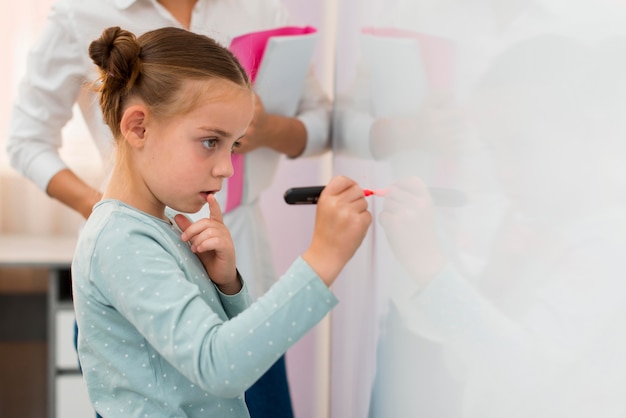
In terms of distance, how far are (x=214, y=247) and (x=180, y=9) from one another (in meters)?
0.54

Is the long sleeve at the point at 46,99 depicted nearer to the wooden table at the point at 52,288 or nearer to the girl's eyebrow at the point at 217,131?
the girl's eyebrow at the point at 217,131

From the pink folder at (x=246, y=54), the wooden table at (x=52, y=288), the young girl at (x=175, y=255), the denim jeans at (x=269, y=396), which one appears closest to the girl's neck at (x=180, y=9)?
the pink folder at (x=246, y=54)

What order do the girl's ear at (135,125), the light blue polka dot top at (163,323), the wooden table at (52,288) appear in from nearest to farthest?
the light blue polka dot top at (163,323)
the girl's ear at (135,125)
the wooden table at (52,288)

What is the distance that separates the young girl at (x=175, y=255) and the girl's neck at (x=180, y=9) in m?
0.43

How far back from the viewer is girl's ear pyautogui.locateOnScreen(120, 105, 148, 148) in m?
0.76

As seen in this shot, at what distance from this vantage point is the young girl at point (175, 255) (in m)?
0.66

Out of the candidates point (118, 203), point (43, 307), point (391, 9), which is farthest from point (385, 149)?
point (43, 307)

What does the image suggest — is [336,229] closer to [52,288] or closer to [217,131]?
[217,131]

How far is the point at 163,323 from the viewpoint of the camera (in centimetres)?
67

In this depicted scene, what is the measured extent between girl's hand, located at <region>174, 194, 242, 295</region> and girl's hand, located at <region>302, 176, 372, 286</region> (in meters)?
0.14

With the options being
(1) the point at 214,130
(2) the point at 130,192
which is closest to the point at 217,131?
(1) the point at 214,130

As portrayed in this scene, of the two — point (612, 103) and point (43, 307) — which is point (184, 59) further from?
point (43, 307)

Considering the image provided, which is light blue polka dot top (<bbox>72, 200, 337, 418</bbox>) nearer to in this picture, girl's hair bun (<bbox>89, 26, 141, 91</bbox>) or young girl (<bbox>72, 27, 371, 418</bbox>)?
young girl (<bbox>72, 27, 371, 418</bbox>)

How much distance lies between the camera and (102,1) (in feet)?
3.90
